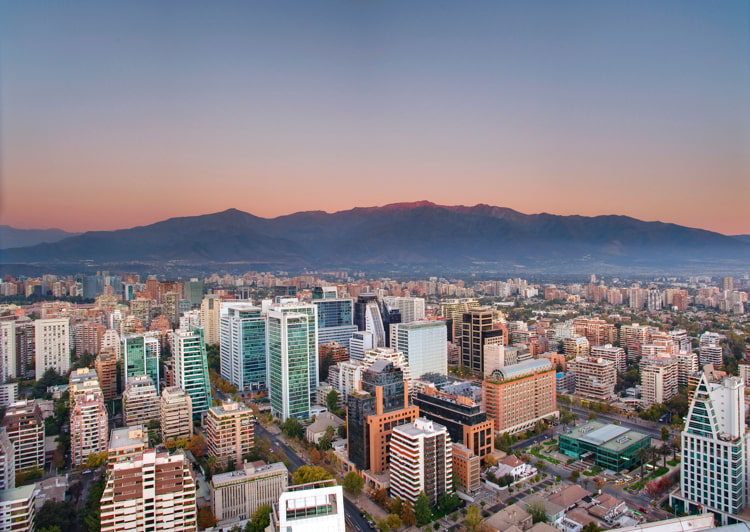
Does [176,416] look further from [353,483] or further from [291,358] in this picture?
[353,483]

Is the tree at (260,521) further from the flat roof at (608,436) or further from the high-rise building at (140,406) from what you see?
the flat roof at (608,436)

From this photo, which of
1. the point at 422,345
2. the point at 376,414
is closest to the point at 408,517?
the point at 376,414

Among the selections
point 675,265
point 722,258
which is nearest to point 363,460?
point 722,258

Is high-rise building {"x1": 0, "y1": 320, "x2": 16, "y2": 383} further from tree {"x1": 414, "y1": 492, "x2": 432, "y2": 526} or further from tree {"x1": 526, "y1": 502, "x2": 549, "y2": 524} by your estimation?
tree {"x1": 526, "y1": 502, "x2": 549, "y2": 524}

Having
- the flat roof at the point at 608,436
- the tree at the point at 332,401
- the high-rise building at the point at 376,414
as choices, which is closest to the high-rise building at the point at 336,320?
the tree at the point at 332,401

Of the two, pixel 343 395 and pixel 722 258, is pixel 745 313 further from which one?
pixel 722 258

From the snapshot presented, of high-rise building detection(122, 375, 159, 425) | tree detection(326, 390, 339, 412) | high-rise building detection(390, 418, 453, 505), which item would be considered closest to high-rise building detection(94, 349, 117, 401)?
high-rise building detection(122, 375, 159, 425)
